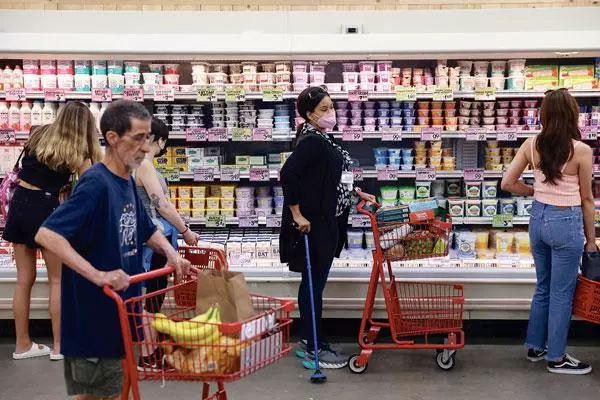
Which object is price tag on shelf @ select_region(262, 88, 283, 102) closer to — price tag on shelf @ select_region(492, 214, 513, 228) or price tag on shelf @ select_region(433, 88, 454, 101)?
price tag on shelf @ select_region(433, 88, 454, 101)

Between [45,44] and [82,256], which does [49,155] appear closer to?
[45,44]

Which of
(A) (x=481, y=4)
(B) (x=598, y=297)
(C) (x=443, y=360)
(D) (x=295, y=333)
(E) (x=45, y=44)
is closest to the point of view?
(B) (x=598, y=297)

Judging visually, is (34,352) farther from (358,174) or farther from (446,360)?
(446,360)

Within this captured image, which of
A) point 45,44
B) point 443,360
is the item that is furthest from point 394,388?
point 45,44

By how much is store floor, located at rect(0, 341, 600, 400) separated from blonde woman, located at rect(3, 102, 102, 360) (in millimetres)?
Result: 339

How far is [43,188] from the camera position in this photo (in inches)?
182

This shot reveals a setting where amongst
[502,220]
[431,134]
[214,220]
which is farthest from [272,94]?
[502,220]

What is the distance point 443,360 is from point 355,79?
2.10 meters

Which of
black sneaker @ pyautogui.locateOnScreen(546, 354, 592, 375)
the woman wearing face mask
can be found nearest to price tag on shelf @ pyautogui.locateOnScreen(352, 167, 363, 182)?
the woman wearing face mask

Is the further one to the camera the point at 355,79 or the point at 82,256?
the point at 355,79

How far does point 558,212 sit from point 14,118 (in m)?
3.90

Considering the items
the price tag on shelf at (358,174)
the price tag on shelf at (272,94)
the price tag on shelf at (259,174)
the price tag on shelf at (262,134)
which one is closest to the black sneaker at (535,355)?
the price tag on shelf at (358,174)

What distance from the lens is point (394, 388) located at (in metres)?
4.43

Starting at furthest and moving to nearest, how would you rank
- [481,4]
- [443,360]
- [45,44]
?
[481,4]
[45,44]
[443,360]
